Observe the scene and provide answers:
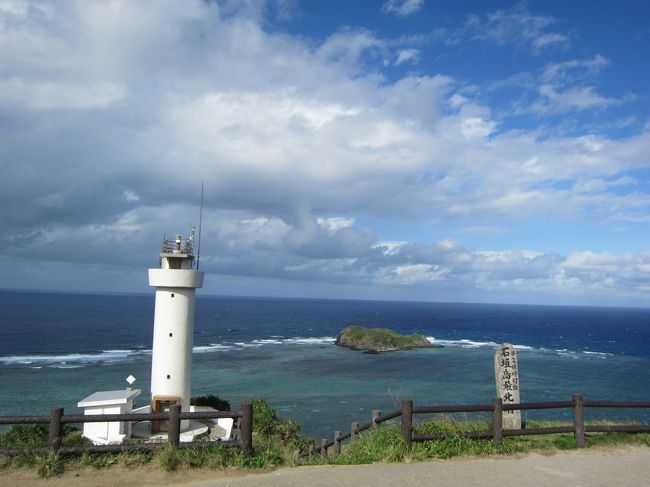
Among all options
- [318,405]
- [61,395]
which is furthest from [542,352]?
[61,395]

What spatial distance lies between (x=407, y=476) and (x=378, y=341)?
6597 centimetres

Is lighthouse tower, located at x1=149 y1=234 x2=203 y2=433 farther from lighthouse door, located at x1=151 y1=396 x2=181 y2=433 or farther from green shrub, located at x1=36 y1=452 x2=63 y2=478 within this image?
green shrub, located at x1=36 y1=452 x2=63 y2=478

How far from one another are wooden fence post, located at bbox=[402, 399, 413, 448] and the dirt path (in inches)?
21.1

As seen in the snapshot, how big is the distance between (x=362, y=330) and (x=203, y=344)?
24.9 meters

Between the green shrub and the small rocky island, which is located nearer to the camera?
the green shrub

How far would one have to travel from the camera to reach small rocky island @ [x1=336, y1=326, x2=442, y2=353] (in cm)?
7131

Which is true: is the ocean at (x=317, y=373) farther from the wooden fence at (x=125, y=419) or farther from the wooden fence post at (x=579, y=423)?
the wooden fence at (x=125, y=419)

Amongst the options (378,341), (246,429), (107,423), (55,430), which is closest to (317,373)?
(378,341)

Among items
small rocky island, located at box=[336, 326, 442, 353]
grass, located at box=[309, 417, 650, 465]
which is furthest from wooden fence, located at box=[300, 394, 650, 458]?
small rocky island, located at box=[336, 326, 442, 353]

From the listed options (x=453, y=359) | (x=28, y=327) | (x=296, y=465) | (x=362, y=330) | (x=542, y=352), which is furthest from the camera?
(x=28, y=327)

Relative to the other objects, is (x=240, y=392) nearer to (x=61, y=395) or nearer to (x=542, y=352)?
(x=61, y=395)

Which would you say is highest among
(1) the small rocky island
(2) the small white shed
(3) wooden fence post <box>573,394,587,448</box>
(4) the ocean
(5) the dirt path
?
(3) wooden fence post <box>573,394,587,448</box>

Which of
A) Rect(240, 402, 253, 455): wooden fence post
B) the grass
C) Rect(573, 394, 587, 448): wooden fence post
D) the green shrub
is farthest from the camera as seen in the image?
Rect(573, 394, 587, 448): wooden fence post

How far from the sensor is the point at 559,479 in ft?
25.4
